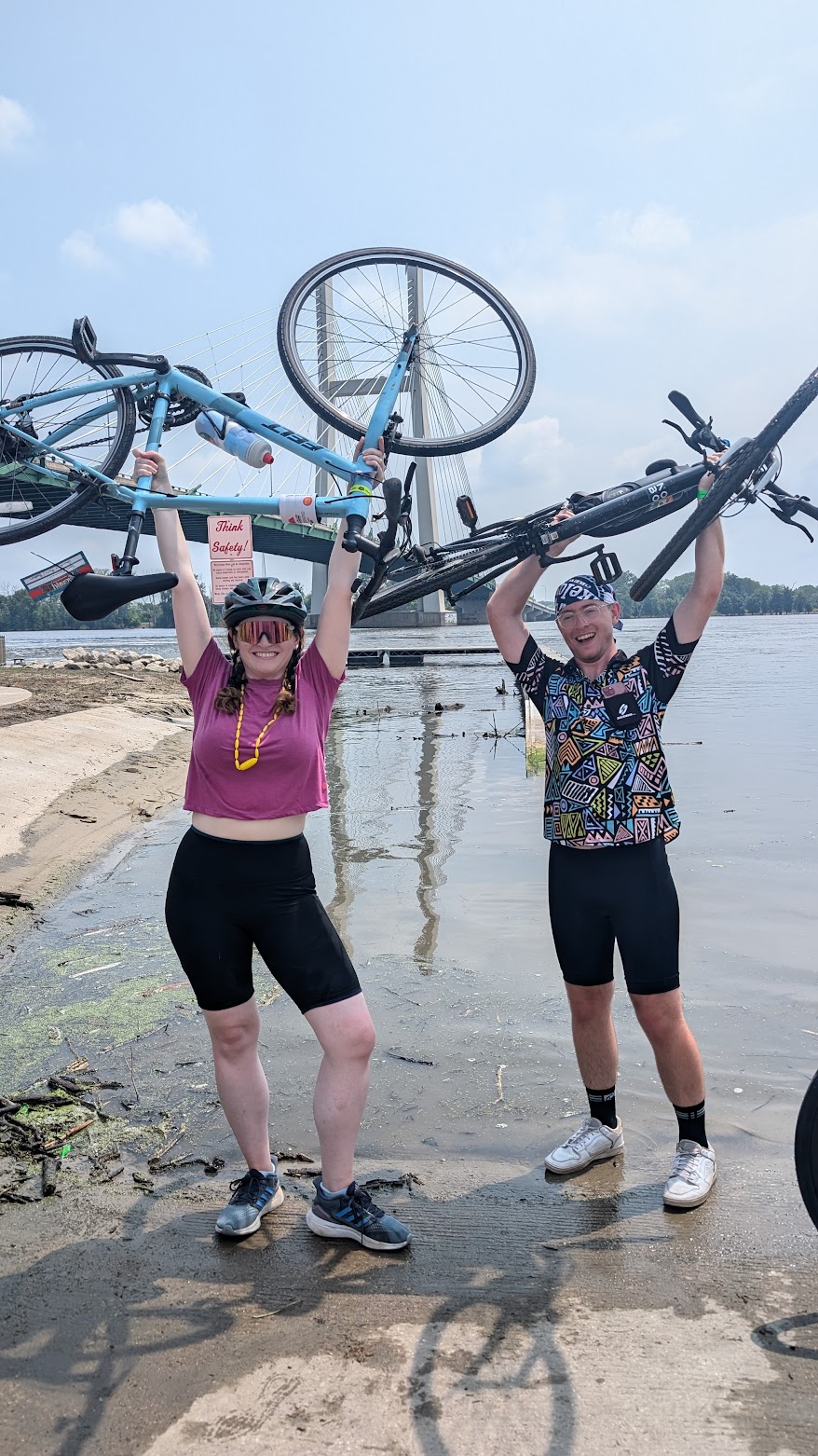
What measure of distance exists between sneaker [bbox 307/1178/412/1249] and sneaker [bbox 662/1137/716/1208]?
796mm

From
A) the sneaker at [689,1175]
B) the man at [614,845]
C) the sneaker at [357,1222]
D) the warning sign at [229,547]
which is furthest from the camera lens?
the warning sign at [229,547]

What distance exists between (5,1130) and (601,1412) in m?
2.24

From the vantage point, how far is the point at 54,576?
4324 millimetres

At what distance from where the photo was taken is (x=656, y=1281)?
269cm

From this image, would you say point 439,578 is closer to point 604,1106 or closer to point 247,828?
point 247,828

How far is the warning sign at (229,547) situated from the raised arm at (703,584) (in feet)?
11.1

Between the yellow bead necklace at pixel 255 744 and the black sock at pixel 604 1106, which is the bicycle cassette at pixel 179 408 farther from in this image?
the black sock at pixel 604 1106

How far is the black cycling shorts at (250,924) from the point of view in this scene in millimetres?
2914

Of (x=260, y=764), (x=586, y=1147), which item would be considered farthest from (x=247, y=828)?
(x=586, y=1147)

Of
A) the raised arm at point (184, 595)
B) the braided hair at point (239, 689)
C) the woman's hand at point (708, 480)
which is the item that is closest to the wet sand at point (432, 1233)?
the braided hair at point (239, 689)

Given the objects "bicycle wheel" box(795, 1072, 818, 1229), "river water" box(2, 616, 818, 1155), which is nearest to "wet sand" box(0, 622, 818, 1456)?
"river water" box(2, 616, 818, 1155)

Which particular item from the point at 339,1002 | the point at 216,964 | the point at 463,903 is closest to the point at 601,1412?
the point at 339,1002

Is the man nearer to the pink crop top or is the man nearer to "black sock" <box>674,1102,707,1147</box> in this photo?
"black sock" <box>674,1102,707,1147</box>

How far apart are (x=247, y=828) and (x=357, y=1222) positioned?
1124 mm
